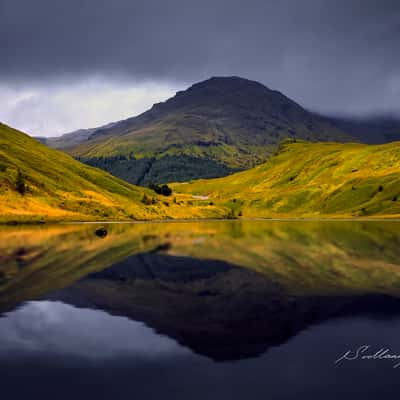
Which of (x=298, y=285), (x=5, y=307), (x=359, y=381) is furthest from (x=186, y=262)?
(x=359, y=381)

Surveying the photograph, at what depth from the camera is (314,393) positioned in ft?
59.3

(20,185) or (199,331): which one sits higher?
(20,185)

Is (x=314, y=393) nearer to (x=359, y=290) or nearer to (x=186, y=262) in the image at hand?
(x=359, y=290)

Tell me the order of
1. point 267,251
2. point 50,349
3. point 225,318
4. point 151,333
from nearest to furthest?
point 50,349 → point 151,333 → point 225,318 → point 267,251

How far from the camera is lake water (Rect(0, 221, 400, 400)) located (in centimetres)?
1912

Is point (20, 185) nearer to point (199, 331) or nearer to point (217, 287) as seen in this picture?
point (217, 287)

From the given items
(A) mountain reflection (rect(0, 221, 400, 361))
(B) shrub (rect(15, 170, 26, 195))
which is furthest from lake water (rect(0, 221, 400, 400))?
(B) shrub (rect(15, 170, 26, 195))

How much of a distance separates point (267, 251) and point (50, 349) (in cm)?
5142

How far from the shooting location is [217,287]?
42438 mm

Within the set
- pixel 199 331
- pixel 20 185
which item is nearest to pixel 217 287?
pixel 199 331

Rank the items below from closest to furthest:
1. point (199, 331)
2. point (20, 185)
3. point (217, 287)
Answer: point (199, 331)
point (217, 287)
point (20, 185)

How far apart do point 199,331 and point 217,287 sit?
617 inches

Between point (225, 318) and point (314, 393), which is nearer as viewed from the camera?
point (314, 393)

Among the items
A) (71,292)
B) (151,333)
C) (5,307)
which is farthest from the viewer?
(71,292)
